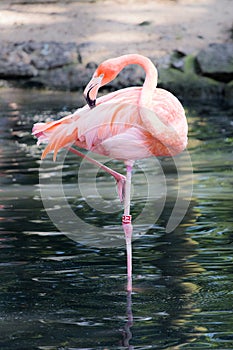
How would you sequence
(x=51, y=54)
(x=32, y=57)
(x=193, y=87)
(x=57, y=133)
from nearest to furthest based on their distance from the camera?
(x=57, y=133)
(x=193, y=87)
(x=51, y=54)
(x=32, y=57)

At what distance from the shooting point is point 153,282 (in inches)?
165

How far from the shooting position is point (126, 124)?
428 centimetres

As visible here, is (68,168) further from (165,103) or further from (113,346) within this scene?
(113,346)

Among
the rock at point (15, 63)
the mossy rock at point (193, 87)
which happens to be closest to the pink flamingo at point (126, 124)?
the mossy rock at point (193, 87)

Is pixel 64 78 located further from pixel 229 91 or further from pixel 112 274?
pixel 112 274

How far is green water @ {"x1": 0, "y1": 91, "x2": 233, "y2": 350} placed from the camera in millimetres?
3500

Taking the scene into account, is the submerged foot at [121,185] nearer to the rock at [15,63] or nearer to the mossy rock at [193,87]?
the mossy rock at [193,87]

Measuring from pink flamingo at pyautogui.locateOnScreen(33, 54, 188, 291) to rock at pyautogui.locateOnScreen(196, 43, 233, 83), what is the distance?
7.38 m

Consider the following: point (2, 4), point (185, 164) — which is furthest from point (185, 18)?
point (185, 164)

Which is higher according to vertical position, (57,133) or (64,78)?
(57,133)

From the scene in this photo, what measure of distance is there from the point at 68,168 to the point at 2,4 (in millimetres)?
7741

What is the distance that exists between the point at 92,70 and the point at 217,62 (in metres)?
1.71

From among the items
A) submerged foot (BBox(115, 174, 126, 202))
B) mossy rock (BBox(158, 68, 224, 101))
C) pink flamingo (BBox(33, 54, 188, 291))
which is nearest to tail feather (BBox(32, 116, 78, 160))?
pink flamingo (BBox(33, 54, 188, 291))

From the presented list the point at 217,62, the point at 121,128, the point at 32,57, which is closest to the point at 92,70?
the point at 32,57
